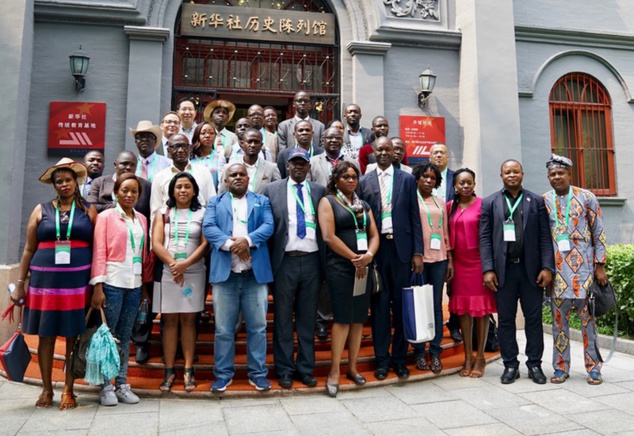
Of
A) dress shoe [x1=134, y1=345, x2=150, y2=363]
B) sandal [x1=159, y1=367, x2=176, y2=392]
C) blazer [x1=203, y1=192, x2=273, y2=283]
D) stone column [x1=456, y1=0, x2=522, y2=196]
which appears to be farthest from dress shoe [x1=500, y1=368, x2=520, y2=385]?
stone column [x1=456, y1=0, x2=522, y2=196]

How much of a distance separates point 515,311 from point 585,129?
263 inches

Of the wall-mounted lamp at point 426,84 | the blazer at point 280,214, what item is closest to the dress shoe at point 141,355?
the blazer at point 280,214

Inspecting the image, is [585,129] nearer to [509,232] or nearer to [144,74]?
[509,232]

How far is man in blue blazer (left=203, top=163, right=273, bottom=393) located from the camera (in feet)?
14.3

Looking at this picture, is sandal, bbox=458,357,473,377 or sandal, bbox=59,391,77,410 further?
sandal, bbox=458,357,473,377

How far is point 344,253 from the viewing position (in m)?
4.45

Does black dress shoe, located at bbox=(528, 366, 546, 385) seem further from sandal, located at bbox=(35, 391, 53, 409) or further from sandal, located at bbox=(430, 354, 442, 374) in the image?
sandal, located at bbox=(35, 391, 53, 409)

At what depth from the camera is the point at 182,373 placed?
482cm

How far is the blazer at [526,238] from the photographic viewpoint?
16.0 feet

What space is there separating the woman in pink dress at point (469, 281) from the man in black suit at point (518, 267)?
0.16 meters

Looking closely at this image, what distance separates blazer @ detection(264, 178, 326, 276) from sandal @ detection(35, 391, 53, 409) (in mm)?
2227

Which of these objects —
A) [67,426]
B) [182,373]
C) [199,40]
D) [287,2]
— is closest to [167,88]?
[199,40]

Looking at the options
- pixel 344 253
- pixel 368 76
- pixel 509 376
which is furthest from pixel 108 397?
pixel 368 76

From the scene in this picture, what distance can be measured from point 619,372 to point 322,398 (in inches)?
134
